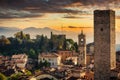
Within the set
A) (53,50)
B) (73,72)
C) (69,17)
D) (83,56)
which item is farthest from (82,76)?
(53,50)

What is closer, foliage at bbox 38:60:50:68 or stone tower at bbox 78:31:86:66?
foliage at bbox 38:60:50:68

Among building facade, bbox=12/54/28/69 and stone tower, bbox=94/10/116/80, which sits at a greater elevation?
stone tower, bbox=94/10/116/80

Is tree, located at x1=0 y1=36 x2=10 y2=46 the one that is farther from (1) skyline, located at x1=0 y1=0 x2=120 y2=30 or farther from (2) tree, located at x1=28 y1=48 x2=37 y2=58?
(1) skyline, located at x1=0 y1=0 x2=120 y2=30

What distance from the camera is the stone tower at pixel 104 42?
643cm

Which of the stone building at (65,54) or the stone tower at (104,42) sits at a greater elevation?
the stone tower at (104,42)

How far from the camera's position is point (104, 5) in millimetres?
7164

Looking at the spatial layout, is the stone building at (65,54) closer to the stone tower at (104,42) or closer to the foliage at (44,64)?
the foliage at (44,64)

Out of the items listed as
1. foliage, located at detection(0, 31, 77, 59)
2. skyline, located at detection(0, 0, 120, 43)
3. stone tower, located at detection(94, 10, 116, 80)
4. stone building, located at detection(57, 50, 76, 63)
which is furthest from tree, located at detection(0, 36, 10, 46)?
stone tower, located at detection(94, 10, 116, 80)

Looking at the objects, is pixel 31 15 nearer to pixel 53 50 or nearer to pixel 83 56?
pixel 83 56

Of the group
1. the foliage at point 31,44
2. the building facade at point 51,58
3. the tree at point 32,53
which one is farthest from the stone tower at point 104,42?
the tree at point 32,53

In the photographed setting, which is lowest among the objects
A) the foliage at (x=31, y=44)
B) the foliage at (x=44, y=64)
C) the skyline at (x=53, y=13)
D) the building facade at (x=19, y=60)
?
the foliage at (x=44, y=64)

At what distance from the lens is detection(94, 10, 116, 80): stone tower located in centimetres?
643

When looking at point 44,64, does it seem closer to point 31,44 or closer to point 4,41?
point 4,41

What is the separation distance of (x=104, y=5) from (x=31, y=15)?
2.01 m
